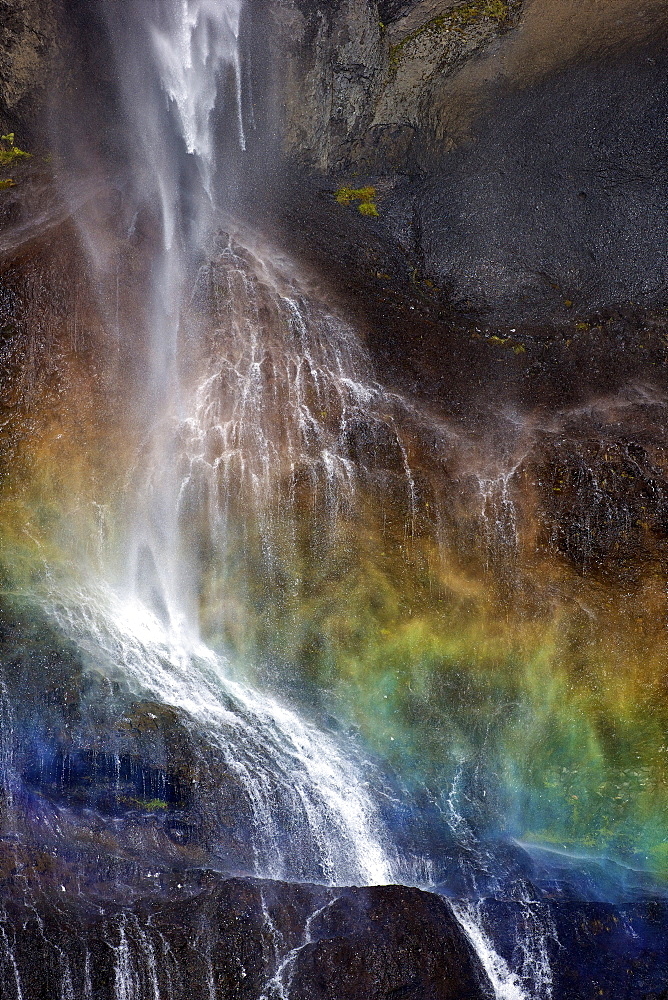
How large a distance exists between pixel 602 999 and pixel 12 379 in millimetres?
10192

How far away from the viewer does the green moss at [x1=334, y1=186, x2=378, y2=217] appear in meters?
13.5

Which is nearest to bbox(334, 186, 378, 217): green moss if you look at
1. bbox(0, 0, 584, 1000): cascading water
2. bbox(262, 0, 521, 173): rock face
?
bbox(262, 0, 521, 173): rock face

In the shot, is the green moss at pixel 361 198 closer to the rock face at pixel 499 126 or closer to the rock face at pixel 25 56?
the rock face at pixel 499 126

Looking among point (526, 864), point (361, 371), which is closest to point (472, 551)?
point (361, 371)

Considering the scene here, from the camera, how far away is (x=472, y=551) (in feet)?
33.8

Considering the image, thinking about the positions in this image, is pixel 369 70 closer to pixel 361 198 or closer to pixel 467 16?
pixel 467 16

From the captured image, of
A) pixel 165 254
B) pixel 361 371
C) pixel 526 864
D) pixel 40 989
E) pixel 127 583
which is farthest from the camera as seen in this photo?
pixel 165 254

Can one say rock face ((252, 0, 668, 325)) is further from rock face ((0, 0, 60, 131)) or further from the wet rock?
the wet rock

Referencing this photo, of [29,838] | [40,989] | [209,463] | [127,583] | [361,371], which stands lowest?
[40,989]

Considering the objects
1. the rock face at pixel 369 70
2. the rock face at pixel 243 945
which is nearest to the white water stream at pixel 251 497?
the rock face at pixel 243 945

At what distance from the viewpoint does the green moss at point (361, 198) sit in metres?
13.5

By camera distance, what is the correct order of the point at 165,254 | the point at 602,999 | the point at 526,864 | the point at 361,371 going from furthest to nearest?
1. the point at 165,254
2. the point at 361,371
3. the point at 526,864
4. the point at 602,999

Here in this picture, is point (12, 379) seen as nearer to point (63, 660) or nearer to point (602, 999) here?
point (63, 660)

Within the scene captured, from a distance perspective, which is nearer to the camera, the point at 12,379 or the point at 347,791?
the point at 347,791
